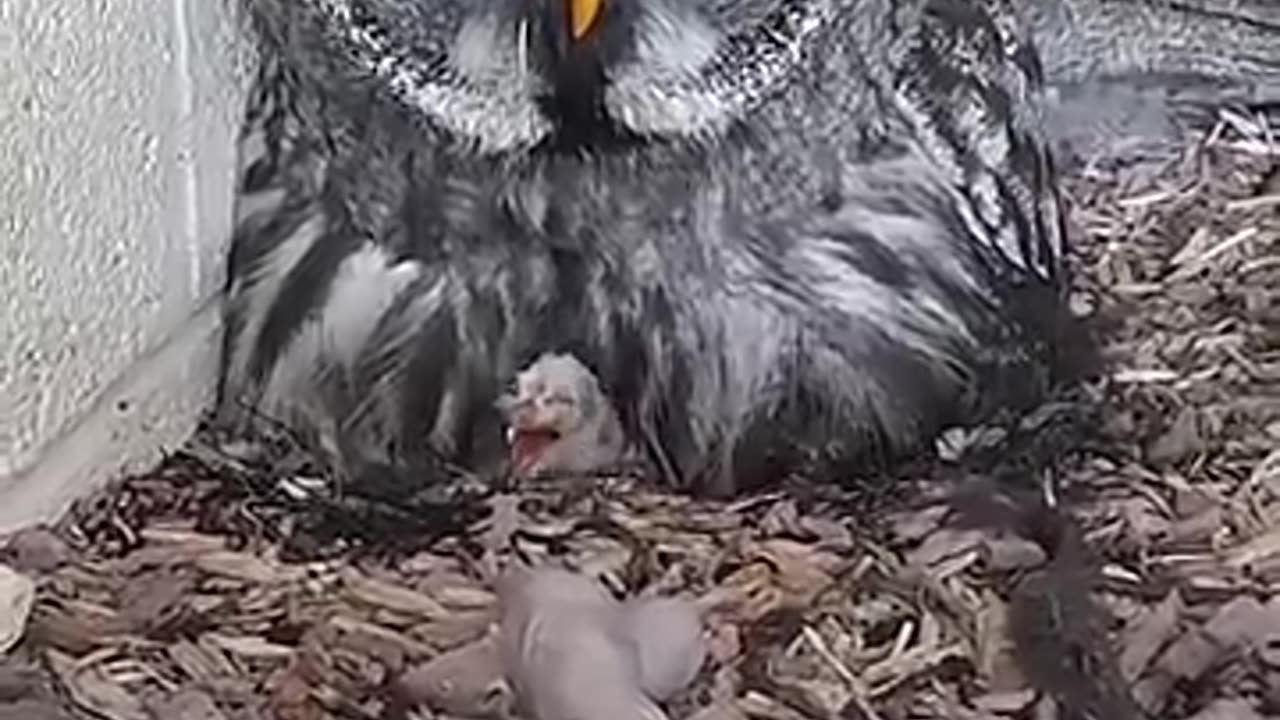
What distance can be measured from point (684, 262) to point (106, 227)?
1.40ft

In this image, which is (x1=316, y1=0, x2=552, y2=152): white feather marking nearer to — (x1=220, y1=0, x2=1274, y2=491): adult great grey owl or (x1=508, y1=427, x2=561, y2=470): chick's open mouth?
(x1=220, y1=0, x2=1274, y2=491): adult great grey owl

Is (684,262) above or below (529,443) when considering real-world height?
above

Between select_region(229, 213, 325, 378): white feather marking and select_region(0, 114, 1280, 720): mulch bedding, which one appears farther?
select_region(229, 213, 325, 378): white feather marking

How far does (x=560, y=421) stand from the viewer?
7.46ft

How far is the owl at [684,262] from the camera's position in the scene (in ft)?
7.34

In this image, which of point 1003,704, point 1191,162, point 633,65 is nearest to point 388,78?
point 633,65

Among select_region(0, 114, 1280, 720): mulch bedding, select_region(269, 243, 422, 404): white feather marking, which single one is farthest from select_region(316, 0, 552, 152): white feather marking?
select_region(0, 114, 1280, 720): mulch bedding

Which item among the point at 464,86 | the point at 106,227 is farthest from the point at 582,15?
the point at 106,227

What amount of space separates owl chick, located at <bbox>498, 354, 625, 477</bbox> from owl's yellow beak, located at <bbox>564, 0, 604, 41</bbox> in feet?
0.99

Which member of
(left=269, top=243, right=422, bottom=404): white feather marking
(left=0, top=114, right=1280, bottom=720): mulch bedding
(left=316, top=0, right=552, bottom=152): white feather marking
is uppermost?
(left=316, top=0, right=552, bottom=152): white feather marking

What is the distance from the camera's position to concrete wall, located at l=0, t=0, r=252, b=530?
2.05 meters

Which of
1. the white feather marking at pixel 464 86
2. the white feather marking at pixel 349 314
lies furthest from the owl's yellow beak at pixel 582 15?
the white feather marking at pixel 349 314

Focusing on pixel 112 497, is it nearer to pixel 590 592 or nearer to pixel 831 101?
pixel 590 592

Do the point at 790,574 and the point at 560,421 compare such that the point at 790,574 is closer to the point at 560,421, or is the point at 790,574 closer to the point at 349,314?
the point at 560,421
